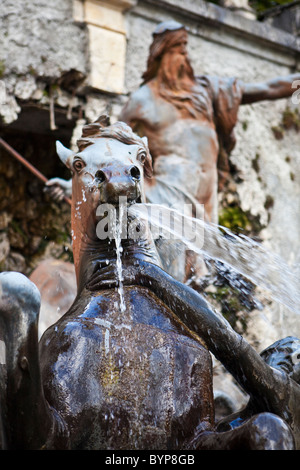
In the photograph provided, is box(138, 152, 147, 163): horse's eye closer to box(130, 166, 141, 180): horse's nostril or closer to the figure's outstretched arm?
box(130, 166, 141, 180): horse's nostril

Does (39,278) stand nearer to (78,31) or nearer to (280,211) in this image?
(78,31)

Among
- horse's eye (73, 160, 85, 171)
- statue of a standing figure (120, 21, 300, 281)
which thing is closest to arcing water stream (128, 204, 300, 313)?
horse's eye (73, 160, 85, 171)

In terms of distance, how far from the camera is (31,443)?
1728 millimetres

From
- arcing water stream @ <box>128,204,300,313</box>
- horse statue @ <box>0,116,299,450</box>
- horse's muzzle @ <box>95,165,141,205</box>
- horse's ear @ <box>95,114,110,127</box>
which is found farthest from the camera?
arcing water stream @ <box>128,204,300,313</box>

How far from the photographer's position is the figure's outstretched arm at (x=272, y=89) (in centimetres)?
481

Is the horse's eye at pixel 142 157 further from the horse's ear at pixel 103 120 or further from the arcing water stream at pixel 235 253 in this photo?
the arcing water stream at pixel 235 253

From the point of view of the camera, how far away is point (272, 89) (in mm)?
4867

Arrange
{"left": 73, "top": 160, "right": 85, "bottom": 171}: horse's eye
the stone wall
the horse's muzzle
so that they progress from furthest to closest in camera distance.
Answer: the stone wall < {"left": 73, "top": 160, "right": 85, "bottom": 171}: horse's eye < the horse's muzzle

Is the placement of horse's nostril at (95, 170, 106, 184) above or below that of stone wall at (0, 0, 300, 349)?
above

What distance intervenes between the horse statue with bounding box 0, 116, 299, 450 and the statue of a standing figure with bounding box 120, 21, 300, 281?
6.94ft

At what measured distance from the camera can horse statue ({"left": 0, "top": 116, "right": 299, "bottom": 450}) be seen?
67.5 inches

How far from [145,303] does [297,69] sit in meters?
6.20

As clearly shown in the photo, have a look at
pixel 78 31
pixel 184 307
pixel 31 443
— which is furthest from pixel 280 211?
pixel 31 443

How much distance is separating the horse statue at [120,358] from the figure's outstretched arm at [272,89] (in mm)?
2695
